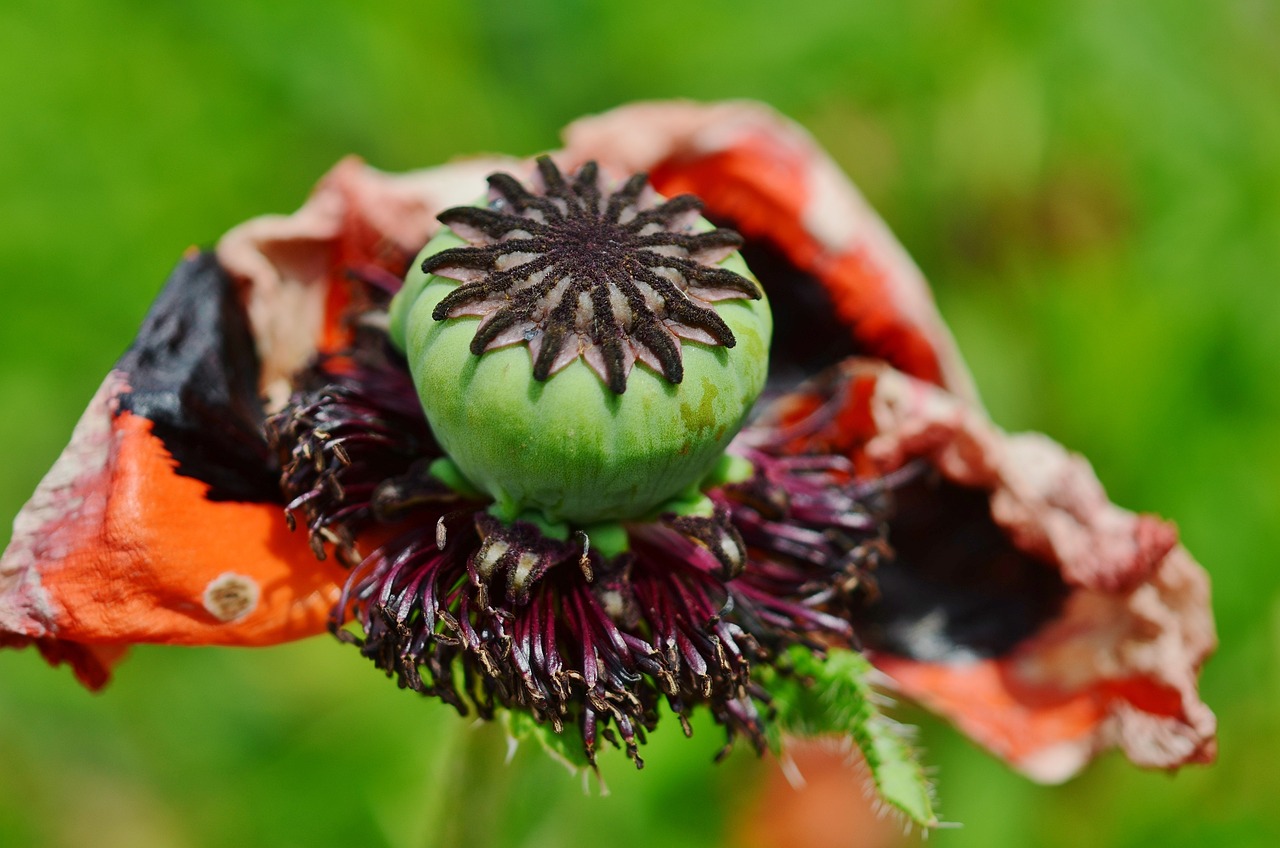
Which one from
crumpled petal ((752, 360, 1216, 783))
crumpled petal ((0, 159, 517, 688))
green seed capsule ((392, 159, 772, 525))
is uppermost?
green seed capsule ((392, 159, 772, 525))

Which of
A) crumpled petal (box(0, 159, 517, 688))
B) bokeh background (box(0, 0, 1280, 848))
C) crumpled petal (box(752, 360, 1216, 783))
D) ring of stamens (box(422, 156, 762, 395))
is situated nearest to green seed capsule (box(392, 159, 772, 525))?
ring of stamens (box(422, 156, 762, 395))

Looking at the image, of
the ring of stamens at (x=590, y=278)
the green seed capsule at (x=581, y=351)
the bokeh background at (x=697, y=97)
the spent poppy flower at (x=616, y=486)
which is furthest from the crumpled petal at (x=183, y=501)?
the bokeh background at (x=697, y=97)

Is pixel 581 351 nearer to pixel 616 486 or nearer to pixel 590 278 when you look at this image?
pixel 590 278

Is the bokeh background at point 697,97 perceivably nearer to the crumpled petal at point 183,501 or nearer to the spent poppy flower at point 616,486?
the spent poppy flower at point 616,486

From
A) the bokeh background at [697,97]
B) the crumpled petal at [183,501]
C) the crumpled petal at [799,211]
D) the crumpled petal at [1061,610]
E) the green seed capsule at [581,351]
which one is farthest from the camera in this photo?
the bokeh background at [697,97]

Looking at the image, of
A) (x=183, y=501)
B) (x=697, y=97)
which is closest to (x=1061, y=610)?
(x=183, y=501)

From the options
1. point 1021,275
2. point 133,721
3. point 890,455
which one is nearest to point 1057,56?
point 1021,275

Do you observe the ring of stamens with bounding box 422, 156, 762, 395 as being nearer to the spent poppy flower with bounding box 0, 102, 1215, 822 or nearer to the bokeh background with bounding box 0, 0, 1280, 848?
the spent poppy flower with bounding box 0, 102, 1215, 822
